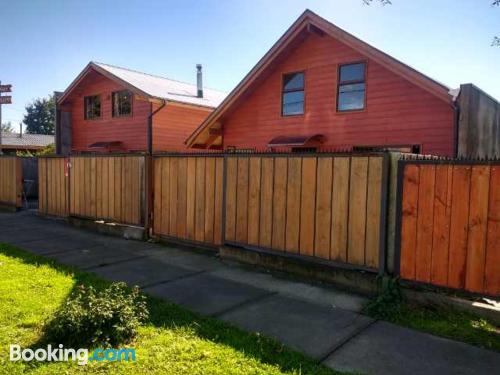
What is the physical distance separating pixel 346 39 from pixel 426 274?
8.06 metres

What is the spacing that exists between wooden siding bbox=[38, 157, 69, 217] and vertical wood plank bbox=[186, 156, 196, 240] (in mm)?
4719

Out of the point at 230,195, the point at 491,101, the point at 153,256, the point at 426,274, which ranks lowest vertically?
the point at 153,256

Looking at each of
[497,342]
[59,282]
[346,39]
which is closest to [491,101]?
[346,39]

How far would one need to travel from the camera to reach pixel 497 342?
3.78m

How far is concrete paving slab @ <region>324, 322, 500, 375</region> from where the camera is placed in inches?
129

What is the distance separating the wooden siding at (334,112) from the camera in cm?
1005

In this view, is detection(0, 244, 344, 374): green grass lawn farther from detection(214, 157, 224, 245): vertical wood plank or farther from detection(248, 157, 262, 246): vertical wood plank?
detection(214, 157, 224, 245): vertical wood plank

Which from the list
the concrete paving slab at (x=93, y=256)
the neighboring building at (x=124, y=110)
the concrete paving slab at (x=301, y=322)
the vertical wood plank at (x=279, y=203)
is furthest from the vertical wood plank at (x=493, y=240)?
the neighboring building at (x=124, y=110)

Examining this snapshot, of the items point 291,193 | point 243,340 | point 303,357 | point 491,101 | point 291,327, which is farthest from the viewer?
point 491,101

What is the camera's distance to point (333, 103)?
11.8m

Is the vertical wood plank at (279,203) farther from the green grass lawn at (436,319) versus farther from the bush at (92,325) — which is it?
the bush at (92,325)

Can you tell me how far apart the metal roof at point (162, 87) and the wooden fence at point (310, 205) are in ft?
32.2

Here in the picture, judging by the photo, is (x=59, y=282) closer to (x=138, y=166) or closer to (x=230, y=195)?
(x=230, y=195)

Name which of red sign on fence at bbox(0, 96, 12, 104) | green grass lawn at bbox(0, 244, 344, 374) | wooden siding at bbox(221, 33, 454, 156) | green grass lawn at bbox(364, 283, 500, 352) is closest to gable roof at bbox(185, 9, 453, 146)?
wooden siding at bbox(221, 33, 454, 156)
